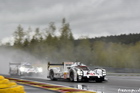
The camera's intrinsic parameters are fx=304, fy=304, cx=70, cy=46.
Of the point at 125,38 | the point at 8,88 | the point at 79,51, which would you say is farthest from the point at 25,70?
the point at 125,38

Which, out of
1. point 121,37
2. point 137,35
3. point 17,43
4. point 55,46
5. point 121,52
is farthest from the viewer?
point 121,37

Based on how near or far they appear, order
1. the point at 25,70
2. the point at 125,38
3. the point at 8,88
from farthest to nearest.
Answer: the point at 125,38 < the point at 25,70 < the point at 8,88

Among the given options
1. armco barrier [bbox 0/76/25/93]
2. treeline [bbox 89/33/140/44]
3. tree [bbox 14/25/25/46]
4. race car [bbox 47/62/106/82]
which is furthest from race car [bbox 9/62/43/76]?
treeline [bbox 89/33/140/44]

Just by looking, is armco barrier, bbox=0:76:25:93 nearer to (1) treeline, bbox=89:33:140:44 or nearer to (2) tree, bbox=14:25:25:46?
(2) tree, bbox=14:25:25:46

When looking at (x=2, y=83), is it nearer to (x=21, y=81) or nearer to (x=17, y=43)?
(x=21, y=81)

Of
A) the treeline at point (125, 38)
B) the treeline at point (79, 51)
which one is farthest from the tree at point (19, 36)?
the treeline at point (125, 38)

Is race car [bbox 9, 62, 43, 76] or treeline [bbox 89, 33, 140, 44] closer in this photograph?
race car [bbox 9, 62, 43, 76]

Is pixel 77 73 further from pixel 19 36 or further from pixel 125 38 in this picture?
pixel 125 38

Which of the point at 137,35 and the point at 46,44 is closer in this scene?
the point at 46,44

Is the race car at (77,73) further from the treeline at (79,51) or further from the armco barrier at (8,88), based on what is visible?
the treeline at (79,51)

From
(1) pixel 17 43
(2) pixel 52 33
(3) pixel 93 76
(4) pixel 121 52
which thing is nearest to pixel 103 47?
(4) pixel 121 52

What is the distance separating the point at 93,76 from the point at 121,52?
171 ft

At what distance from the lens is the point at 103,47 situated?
274ft

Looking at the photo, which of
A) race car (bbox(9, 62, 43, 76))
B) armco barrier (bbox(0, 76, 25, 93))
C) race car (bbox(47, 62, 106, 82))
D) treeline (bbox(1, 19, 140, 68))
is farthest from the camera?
treeline (bbox(1, 19, 140, 68))
